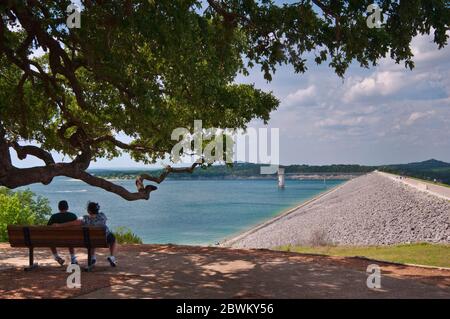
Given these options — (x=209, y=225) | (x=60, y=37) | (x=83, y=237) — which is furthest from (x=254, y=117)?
(x=209, y=225)

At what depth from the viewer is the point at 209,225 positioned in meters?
77.8

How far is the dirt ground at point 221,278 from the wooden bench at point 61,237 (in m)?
0.62

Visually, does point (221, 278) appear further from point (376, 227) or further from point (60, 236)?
point (376, 227)

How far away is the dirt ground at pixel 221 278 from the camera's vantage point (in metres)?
8.60

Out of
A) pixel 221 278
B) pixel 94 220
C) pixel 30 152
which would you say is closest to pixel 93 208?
pixel 94 220

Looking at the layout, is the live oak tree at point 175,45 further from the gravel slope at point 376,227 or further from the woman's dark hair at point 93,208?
the gravel slope at point 376,227

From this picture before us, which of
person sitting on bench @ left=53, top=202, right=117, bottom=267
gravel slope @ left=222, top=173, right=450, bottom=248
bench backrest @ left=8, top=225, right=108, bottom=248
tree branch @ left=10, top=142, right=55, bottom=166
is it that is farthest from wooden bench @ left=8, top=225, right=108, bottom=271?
gravel slope @ left=222, top=173, right=450, bottom=248

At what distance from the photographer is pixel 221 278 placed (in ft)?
32.6

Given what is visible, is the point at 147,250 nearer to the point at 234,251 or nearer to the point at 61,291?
the point at 234,251

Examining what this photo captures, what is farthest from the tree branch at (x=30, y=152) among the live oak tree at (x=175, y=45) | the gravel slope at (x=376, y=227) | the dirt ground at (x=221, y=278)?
the gravel slope at (x=376, y=227)

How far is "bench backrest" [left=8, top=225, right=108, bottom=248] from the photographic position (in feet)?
34.1

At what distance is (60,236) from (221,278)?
369 cm

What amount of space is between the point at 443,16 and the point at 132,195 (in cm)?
1066

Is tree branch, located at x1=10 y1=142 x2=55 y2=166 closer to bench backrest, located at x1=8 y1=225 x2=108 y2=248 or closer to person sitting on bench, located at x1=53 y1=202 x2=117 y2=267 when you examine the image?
bench backrest, located at x1=8 y1=225 x2=108 y2=248
